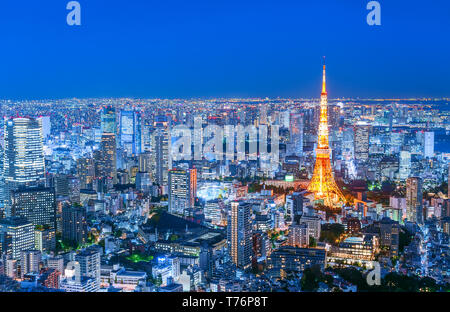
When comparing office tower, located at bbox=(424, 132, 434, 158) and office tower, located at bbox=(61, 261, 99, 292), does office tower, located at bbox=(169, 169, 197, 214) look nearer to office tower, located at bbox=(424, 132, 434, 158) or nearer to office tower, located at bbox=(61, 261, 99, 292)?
office tower, located at bbox=(61, 261, 99, 292)

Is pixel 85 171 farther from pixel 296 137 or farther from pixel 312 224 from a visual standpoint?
pixel 312 224

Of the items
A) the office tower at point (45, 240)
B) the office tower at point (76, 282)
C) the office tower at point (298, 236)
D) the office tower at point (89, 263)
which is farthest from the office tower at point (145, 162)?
the office tower at point (76, 282)

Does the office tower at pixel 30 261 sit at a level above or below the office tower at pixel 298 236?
below

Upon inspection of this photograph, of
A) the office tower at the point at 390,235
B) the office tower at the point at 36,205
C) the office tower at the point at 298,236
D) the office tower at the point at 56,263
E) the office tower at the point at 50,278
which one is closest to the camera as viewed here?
the office tower at the point at 50,278

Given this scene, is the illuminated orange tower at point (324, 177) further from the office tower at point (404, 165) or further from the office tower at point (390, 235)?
the office tower at point (390, 235)

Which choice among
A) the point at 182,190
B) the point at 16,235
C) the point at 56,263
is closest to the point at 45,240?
the point at 16,235

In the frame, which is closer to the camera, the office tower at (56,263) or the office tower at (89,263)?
the office tower at (89,263)
